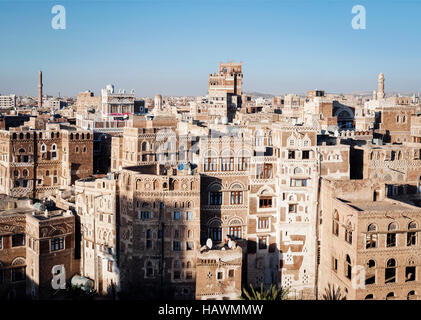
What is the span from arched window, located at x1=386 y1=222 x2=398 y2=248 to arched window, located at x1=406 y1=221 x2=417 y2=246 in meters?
1.06

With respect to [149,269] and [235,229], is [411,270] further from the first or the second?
[149,269]

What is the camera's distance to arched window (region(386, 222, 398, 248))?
4050 cm

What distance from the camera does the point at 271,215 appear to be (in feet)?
161

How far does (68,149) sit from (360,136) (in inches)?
1469

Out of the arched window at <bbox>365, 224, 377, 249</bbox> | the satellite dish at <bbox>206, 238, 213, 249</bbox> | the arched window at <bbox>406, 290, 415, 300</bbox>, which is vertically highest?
the arched window at <bbox>365, 224, 377, 249</bbox>

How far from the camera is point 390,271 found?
4212cm

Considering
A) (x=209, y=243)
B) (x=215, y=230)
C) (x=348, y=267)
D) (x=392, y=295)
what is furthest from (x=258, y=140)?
(x=392, y=295)

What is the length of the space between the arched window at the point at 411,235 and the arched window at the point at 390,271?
183cm

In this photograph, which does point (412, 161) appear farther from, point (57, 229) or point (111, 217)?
point (57, 229)

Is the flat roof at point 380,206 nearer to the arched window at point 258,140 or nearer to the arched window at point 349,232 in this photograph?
the arched window at point 349,232

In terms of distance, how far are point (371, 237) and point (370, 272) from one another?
2.68 m

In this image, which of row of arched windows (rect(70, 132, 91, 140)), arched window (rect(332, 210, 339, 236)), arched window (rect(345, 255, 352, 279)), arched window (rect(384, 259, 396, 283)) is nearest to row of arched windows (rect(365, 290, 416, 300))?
arched window (rect(384, 259, 396, 283))

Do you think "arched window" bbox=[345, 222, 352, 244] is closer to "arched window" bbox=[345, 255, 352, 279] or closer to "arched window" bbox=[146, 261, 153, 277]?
"arched window" bbox=[345, 255, 352, 279]
